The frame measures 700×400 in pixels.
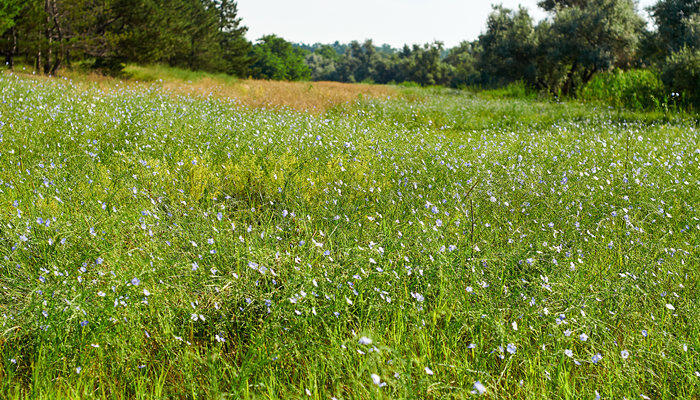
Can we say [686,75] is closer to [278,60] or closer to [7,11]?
[7,11]

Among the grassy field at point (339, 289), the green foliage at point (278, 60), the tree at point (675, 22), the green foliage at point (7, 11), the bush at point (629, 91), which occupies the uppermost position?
the green foliage at point (278, 60)

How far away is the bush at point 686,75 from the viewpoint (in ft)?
41.1

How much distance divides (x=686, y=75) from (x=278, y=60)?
226ft

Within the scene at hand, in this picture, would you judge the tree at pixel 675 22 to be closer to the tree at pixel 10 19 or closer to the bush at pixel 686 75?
the bush at pixel 686 75

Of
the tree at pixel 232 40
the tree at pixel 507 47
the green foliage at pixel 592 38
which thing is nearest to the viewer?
the green foliage at pixel 592 38

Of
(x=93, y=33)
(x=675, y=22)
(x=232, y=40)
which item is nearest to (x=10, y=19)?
(x=93, y=33)

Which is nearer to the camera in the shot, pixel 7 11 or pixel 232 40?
pixel 7 11

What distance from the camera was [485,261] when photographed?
3066 millimetres

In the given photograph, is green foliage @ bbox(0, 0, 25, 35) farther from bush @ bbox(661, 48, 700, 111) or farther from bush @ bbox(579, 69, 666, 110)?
bush @ bbox(661, 48, 700, 111)

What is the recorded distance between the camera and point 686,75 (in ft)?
41.7

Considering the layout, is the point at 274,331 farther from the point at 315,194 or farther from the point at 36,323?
the point at 315,194

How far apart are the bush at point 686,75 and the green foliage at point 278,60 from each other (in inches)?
2524

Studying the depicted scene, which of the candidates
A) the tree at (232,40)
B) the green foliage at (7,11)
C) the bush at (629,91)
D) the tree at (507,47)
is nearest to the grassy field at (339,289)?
the bush at (629,91)

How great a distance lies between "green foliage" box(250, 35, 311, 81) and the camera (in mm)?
72812
